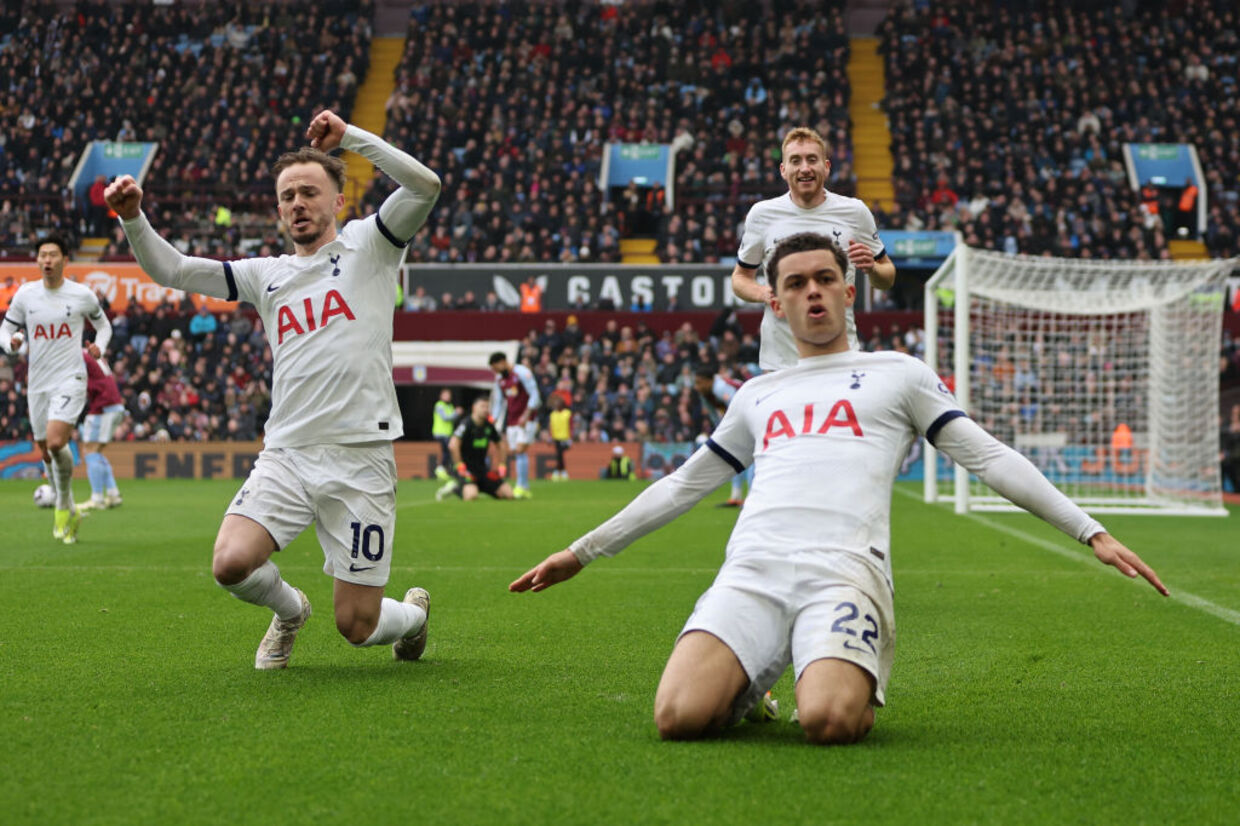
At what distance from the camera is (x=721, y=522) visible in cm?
1398

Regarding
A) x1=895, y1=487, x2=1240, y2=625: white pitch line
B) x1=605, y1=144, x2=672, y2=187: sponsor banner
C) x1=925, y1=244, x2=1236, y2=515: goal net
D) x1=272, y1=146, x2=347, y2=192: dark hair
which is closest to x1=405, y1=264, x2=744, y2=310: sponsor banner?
x1=605, y1=144, x2=672, y2=187: sponsor banner

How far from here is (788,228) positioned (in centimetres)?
681

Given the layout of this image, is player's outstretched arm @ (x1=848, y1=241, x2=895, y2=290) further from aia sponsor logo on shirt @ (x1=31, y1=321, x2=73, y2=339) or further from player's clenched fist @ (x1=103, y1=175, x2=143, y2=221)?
aia sponsor logo on shirt @ (x1=31, y1=321, x2=73, y2=339)

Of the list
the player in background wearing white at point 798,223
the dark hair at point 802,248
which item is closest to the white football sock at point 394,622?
the dark hair at point 802,248

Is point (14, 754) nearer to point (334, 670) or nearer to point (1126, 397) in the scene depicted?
point (334, 670)

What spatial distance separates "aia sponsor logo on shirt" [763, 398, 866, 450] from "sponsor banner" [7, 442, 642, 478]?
21632 millimetres

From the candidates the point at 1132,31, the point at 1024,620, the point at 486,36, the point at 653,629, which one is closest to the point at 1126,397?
the point at 1024,620

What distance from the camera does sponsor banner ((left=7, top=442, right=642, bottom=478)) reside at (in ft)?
84.1

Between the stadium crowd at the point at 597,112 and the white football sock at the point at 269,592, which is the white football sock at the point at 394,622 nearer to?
the white football sock at the point at 269,592

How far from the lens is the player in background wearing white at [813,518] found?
150 inches

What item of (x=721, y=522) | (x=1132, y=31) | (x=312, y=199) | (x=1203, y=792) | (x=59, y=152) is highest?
(x=1132, y=31)

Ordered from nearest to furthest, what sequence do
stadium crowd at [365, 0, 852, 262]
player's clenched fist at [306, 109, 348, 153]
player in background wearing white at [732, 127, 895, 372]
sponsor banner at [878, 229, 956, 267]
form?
player's clenched fist at [306, 109, 348, 153] < player in background wearing white at [732, 127, 895, 372] < sponsor banner at [878, 229, 956, 267] < stadium crowd at [365, 0, 852, 262]

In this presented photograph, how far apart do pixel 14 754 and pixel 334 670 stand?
5.47 feet

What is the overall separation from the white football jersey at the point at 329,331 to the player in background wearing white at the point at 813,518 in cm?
143
